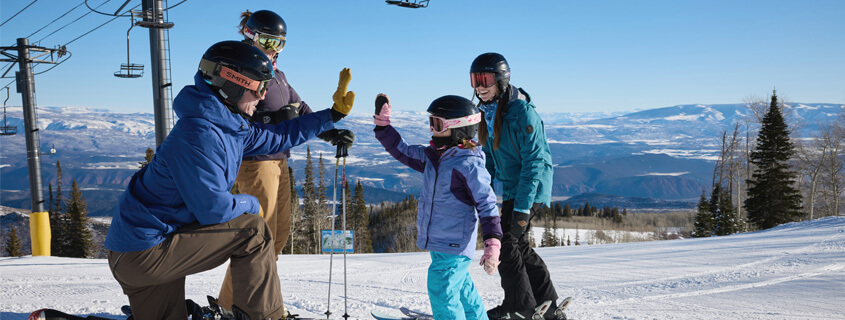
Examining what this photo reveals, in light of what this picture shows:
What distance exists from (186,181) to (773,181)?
40.8 metres

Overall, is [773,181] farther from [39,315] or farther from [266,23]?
[39,315]

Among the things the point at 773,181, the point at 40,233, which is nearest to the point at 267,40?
the point at 40,233

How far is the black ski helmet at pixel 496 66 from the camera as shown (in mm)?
4109

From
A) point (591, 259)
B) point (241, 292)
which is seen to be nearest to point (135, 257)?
point (241, 292)

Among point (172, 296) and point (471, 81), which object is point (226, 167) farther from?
point (471, 81)

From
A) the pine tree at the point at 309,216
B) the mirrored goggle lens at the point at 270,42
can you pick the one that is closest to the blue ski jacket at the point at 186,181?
the mirrored goggle lens at the point at 270,42

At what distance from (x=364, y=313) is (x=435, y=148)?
185 centimetres

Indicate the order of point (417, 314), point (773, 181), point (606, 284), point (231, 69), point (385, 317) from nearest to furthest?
point (231, 69)
point (385, 317)
point (417, 314)
point (606, 284)
point (773, 181)

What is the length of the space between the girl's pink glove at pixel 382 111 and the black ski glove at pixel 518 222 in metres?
1.11

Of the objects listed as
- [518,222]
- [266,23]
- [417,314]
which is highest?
[266,23]

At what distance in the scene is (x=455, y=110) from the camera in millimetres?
3680

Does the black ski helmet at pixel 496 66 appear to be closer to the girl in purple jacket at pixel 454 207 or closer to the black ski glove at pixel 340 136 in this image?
the girl in purple jacket at pixel 454 207

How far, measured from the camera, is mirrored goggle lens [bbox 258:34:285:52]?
3.82 meters

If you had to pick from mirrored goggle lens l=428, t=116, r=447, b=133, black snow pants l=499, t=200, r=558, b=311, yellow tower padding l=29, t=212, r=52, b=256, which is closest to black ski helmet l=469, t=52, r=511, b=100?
mirrored goggle lens l=428, t=116, r=447, b=133
